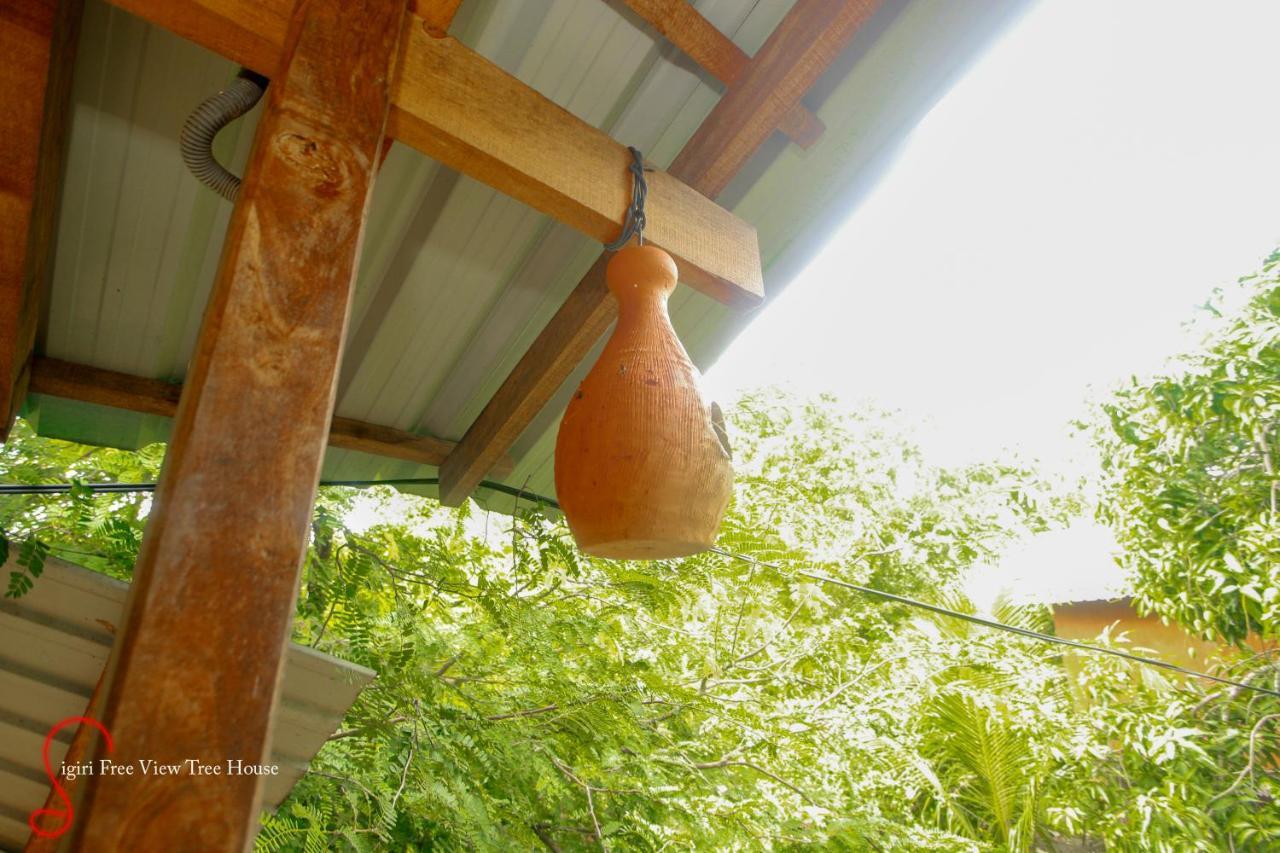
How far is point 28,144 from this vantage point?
3.55 feet

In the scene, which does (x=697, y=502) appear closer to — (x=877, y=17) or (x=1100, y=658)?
(x=877, y=17)

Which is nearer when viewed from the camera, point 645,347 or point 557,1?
point 645,347

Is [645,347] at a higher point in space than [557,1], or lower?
lower

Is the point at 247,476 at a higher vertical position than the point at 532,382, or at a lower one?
lower

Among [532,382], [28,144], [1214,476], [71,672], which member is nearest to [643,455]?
[532,382]

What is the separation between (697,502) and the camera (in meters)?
0.89

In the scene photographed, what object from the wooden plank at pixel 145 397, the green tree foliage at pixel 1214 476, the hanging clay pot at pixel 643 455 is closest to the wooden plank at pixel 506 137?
the hanging clay pot at pixel 643 455

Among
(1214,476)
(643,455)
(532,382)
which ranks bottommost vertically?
(643,455)

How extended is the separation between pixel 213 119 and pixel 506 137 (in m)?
0.39

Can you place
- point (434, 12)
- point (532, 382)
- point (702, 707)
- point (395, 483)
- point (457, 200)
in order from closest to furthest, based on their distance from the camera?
point (434, 12) < point (457, 200) < point (532, 382) < point (395, 483) < point (702, 707)

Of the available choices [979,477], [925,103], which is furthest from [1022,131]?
[925,103]

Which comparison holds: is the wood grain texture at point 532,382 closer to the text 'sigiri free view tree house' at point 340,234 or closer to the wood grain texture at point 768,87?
the text 'sigiri free view tree house' at point 340,234

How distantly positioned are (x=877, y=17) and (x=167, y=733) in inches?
57.2

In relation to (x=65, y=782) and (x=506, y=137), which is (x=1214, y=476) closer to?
(x=506, y=137)
